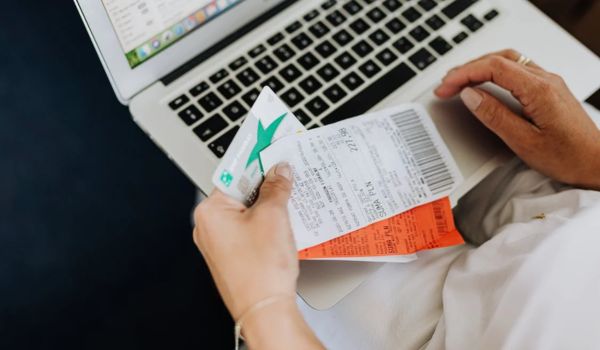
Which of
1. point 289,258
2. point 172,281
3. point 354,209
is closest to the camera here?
point 289,258

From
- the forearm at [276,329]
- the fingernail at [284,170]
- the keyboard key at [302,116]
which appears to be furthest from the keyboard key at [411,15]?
the forearm at [276,329]

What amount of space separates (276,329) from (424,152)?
29 cm

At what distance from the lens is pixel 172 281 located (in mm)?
1000

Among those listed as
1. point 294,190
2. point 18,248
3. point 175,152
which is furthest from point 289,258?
point 18,248

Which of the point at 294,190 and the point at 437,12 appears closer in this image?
the point at 294,190

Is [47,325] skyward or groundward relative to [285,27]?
groundward

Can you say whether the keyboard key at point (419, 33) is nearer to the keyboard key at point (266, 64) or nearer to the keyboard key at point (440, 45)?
the keyboard key at point (440, 45)

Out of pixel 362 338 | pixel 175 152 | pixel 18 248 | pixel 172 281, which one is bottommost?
pixel 172 281

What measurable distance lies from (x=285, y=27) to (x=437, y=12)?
8.0 inches

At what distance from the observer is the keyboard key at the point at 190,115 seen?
25.1 inches

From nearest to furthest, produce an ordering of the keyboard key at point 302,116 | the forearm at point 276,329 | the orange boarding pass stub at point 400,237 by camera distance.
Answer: the forearm at point 276,329, the orange boarding pass stub at point 400,237, the keyboard key at point 302,116

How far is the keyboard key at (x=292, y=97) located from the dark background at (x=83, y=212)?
226 mm

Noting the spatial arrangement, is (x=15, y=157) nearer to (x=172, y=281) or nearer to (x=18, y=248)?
(x=18, y=248)

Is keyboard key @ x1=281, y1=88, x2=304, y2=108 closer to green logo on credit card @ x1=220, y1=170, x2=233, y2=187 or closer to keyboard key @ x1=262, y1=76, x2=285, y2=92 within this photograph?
keyboard key @ x1=262, y1=76, x2=285, y2=92
